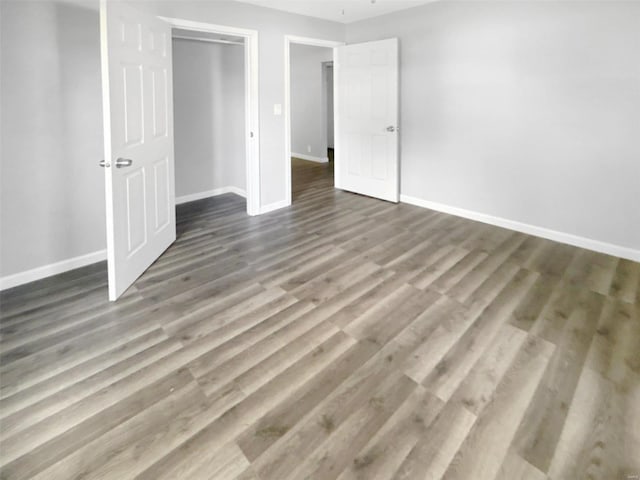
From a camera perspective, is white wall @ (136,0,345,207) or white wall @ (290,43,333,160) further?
white wall @ (290,43,333,160)

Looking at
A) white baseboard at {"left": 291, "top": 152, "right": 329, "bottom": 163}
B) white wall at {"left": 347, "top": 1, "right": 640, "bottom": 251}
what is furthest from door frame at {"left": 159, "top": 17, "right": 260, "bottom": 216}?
white baseboard at {"left": 291, "top": 152, "right": 329, "bottom": 163}

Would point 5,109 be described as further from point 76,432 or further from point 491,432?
point 491,432

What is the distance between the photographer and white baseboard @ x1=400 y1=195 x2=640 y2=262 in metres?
3.46

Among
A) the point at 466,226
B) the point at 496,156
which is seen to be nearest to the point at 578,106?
the point at 496,156

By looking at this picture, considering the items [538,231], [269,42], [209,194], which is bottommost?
[538,231]

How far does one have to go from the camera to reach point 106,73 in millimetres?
2404

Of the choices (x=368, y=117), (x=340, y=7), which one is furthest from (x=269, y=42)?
(x=368, y=117)

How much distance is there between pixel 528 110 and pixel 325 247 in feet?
8.01

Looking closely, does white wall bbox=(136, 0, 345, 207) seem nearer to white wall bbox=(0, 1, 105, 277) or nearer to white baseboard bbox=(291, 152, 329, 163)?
white wall bbox=(0, 1, 105, 277)

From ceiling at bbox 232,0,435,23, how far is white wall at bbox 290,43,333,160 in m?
3.57

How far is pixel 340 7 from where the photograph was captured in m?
4.39

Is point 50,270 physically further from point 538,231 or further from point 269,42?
point 538,231

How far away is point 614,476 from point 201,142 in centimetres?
522

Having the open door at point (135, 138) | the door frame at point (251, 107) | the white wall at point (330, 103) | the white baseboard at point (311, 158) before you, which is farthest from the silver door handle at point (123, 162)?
the white wall at point (330, 103)
